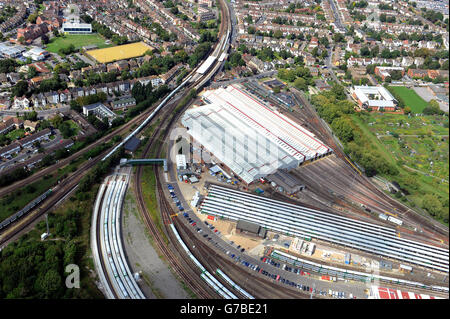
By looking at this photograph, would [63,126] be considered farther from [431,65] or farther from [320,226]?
[431,65]

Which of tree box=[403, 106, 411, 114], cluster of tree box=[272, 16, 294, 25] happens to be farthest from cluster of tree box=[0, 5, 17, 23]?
tree box=[403, 106, 411, 114]

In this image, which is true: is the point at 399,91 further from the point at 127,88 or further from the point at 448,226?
the point at 127,88

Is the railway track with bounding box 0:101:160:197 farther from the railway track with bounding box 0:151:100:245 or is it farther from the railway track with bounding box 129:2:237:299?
the railway track with bounding box 129:2:237:299

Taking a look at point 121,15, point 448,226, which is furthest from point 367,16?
point 448,226

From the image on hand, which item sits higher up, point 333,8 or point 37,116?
point 333,8

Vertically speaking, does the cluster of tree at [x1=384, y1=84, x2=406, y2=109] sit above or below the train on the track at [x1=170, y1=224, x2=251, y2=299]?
above

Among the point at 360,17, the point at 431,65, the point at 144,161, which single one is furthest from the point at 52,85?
the point at 360,17

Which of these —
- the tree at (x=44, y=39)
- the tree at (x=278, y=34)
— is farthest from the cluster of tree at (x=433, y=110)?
the tree at (x=44, y=39)
